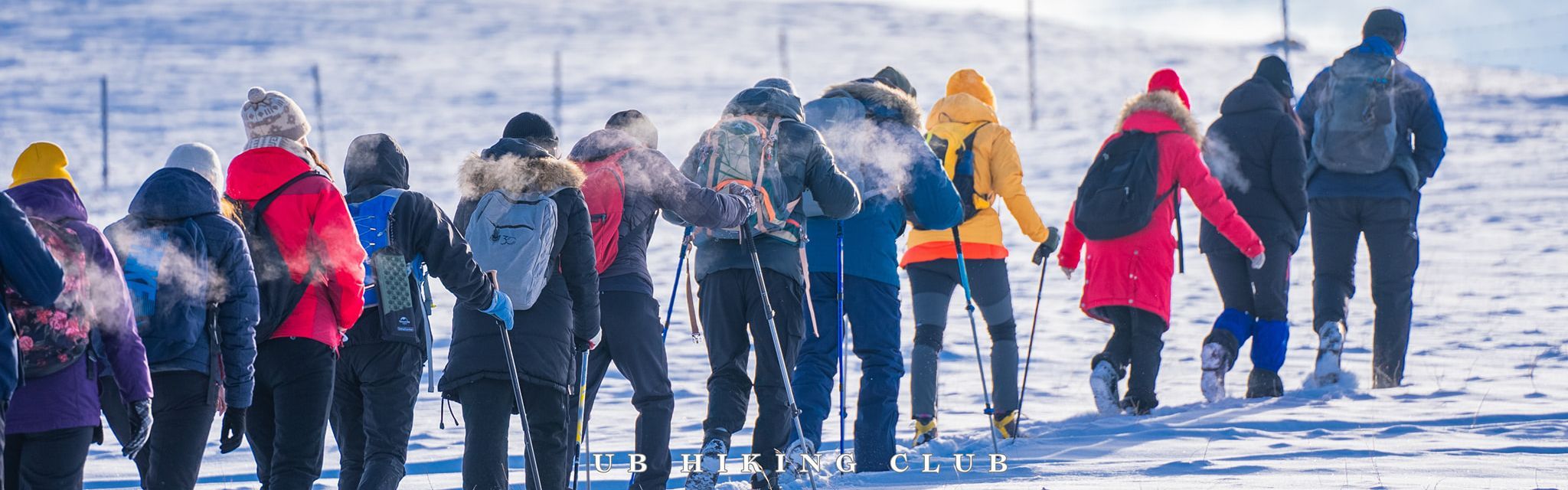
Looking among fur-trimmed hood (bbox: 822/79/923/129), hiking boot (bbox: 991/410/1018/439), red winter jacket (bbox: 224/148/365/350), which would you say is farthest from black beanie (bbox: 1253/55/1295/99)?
red winter jacket (bbox: 224/148/365/350)

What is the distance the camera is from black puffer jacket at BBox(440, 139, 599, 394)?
517 cm

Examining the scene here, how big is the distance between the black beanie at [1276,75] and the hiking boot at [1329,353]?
1.13 metres

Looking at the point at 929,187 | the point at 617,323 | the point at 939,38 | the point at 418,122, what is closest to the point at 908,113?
the point at 929,187

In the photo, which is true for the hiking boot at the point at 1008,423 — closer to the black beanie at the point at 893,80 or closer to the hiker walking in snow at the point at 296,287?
the black beanie at the point at 893,80

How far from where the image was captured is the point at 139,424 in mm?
4234

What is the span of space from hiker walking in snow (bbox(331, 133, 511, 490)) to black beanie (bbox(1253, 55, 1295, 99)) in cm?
456

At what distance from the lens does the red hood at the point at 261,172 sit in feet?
16.2

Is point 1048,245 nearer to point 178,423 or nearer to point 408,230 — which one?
point 408,230

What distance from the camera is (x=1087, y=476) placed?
607cm

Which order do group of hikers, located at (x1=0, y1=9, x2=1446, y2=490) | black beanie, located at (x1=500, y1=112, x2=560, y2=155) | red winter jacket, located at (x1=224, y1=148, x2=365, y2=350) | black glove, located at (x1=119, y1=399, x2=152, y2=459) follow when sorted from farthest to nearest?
1. black beanie, located at (x1=500, y1=112, x2=560, y2=155)
2. red winter jacket, located at (x1=224, y1=148, x2=365, y2=350)
3. group of hikers, located at (x1=0, y1=9, x2=1446, y2=490)
4. black glove, located at (x1=119, y1=399, x2=152, y2=459)

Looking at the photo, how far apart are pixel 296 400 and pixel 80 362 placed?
85cm

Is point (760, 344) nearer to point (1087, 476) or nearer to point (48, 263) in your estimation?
point (1087, 476)

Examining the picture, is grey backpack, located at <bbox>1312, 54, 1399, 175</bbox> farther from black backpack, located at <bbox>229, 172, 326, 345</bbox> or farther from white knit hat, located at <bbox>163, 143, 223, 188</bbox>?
white knit hat, located at <bbox>163, 143, 223, 188</bbox>

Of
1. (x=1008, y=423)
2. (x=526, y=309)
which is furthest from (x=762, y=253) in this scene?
(x=1008, y=423)
